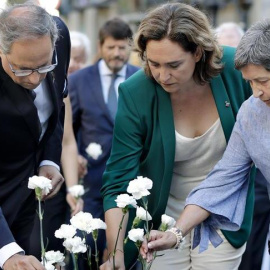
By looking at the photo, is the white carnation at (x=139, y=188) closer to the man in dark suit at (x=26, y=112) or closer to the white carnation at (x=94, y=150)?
the man in dark suit at (x=26, y=112)

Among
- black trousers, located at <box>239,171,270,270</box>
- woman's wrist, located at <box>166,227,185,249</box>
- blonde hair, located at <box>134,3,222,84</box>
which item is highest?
blonde hair, located at <box>134,3,222,84</box>

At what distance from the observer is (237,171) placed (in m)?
4.42

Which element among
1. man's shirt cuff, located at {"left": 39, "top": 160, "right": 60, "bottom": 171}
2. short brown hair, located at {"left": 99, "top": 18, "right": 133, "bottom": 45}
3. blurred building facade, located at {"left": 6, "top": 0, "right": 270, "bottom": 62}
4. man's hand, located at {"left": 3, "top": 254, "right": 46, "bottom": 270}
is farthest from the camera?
blurred building facade, located at {"left": 6, "top": 0, "right": 270, "bottom": 62}

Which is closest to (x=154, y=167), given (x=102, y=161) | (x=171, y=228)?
(x=171, y=228)

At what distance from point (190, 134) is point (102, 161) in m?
2.72

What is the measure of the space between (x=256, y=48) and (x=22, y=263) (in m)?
1.28

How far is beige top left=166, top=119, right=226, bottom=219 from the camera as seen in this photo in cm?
466

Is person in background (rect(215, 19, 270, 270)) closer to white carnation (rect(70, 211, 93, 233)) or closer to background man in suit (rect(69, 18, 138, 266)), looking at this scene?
background man in suit (rect(69, 18, 138, 266))

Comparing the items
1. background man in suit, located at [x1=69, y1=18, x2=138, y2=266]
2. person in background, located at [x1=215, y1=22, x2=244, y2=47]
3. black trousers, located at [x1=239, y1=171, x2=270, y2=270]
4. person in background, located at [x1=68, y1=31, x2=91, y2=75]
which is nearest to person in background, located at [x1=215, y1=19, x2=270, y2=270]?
black trousers, located at [x1=239, y1=171, x2=270, y2=270]

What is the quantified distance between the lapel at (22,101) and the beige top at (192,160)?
0.69m

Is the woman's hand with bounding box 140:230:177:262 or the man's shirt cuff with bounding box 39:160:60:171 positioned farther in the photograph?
the man's shirt cuff with bounding box 39:160:60:171

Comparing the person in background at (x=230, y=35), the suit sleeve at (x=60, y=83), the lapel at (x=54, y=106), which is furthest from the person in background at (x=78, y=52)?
the lapel at (x=54, y=106)

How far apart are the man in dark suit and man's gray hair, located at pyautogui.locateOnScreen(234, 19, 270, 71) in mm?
807

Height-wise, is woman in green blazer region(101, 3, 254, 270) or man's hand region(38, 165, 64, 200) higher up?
woman in green blazer region(101, 3, 254, 270)
